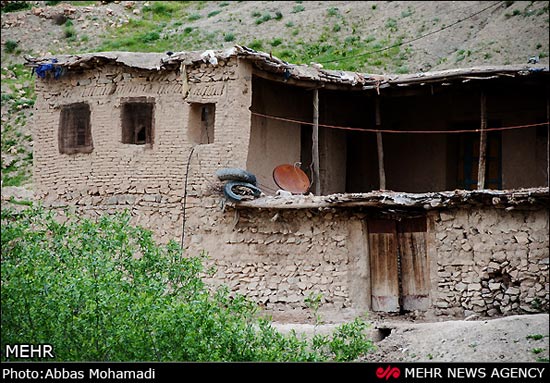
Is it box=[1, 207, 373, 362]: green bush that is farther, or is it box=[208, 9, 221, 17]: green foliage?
box=[208, 9, 221, 17]: green foliage

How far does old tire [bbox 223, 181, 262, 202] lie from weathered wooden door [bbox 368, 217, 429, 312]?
6.39 feet

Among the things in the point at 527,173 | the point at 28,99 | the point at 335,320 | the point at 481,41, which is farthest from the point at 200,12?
the point at 335,320

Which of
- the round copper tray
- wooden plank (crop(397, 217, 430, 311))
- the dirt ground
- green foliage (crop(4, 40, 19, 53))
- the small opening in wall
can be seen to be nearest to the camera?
the dirt ground

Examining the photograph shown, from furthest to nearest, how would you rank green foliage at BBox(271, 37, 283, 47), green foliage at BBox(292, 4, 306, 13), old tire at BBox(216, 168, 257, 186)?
green foliage at BBox(292, 4, 306, 13), green foliage at BBox(271, 37, 283, 47), old tire at BBox(216, 168, 257, 186)

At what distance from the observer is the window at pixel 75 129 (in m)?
24.1

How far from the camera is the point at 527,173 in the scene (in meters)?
25.3

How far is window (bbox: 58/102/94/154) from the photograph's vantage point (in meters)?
24.1

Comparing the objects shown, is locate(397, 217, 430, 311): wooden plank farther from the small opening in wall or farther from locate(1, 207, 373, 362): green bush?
locate(1, 207, 373, 362): green bush

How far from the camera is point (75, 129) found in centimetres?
2419

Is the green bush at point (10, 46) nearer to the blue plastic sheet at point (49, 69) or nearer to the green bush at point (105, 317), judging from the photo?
the blue plastic sheet at point (49, 69)

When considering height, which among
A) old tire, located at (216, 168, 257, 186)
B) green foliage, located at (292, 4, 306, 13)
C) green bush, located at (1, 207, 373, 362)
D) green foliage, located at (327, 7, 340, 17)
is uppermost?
green foliage, located at (292, 4, 306, 13)

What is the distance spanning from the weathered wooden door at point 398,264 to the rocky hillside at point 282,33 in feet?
42.1

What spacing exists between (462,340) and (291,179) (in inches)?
237
